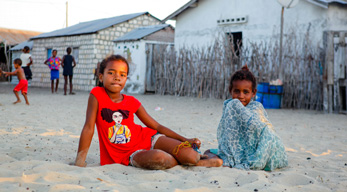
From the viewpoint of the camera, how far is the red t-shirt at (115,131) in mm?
2891

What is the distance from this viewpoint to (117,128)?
2916 mm

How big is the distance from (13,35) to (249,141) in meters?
28.4

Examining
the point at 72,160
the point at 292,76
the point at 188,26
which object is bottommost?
the point at 72,160

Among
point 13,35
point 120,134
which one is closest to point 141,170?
point 120,134

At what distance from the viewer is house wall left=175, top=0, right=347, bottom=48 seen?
943cm

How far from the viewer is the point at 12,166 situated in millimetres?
2492

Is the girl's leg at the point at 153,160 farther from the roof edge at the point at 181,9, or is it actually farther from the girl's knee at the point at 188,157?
the roof edge at the point at 181,9

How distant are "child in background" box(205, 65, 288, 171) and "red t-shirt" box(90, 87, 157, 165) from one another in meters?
0.75

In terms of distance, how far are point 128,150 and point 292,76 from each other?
23.2 ft

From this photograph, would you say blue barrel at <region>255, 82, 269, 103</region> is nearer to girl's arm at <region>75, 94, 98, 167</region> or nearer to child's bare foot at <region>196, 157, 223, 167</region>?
child's bare foot at <region>196, 157, 223, 167</region>

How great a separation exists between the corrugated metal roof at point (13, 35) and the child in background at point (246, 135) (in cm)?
2590

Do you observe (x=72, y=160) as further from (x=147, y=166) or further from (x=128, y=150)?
(x=147, y=166)

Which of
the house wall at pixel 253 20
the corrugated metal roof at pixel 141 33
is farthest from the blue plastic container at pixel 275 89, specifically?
the corrugated metal roof at pixel 141 33

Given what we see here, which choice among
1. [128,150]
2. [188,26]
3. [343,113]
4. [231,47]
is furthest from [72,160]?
[188,26]
